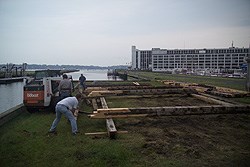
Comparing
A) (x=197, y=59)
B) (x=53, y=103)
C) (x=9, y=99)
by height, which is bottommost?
(x=9, y=99)

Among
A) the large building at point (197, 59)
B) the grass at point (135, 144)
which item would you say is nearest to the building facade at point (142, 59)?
the large building at point (197, 59)

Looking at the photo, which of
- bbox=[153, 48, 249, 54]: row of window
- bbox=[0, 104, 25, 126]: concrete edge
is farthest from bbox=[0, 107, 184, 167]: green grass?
bbox=[153, 48, 249, 54]: row of window

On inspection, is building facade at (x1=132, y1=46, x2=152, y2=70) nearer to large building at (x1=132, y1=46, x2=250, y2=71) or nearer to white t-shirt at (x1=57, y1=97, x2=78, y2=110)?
large building at (x1=132, y1=46, x2=250, y2=71)

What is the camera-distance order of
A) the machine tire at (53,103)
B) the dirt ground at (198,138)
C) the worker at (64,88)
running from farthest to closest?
the machine tire at (53,103) → the worker at (64,88) → the dirt ground at (198,138)

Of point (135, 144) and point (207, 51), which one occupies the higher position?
point (207, 51)

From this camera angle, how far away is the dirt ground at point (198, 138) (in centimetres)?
500

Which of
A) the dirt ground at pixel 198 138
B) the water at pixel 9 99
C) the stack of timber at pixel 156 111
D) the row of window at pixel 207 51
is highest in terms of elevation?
the row of window at pixel 207 51

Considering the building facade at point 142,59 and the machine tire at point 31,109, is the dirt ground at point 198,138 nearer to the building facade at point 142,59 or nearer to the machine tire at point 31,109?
the machine tire at point 31,109

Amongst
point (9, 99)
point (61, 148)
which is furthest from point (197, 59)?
point (61, 148)

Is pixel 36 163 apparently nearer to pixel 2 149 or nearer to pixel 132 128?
pixel 2 149

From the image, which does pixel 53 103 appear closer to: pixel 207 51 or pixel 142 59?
pixel 207 51

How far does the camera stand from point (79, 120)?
879 cm

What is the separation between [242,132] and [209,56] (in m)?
142

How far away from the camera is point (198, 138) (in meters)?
6.38
